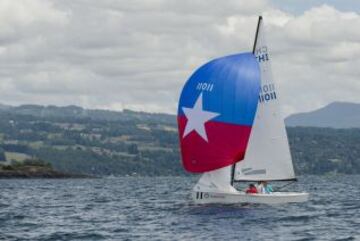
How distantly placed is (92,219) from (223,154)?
9.27 m

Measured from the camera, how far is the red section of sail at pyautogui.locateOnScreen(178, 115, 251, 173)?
53.4 meters

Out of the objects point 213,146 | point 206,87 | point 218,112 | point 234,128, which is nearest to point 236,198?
point 213,146

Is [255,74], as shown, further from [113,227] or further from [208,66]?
[113,227]

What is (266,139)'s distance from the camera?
56906 millimetres

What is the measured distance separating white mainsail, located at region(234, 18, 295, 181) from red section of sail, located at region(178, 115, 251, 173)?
86.6 inches

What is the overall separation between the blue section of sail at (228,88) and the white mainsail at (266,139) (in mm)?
1839

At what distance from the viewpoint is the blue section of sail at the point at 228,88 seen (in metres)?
53.1

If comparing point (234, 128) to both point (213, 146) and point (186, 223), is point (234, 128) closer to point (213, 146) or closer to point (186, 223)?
point (213, 146)

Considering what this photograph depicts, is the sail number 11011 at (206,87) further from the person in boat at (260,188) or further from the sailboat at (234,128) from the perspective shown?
the person in boat at (260,188)

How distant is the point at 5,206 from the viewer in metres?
69.0

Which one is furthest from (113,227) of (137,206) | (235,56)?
(137,206)

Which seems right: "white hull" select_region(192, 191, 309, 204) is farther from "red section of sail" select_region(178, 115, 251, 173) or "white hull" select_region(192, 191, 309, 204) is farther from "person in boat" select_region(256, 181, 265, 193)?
"red section of sail" select_region(178, 115, 251, 173)

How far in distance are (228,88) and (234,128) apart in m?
2.70

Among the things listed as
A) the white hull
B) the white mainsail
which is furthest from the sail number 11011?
the white hull
